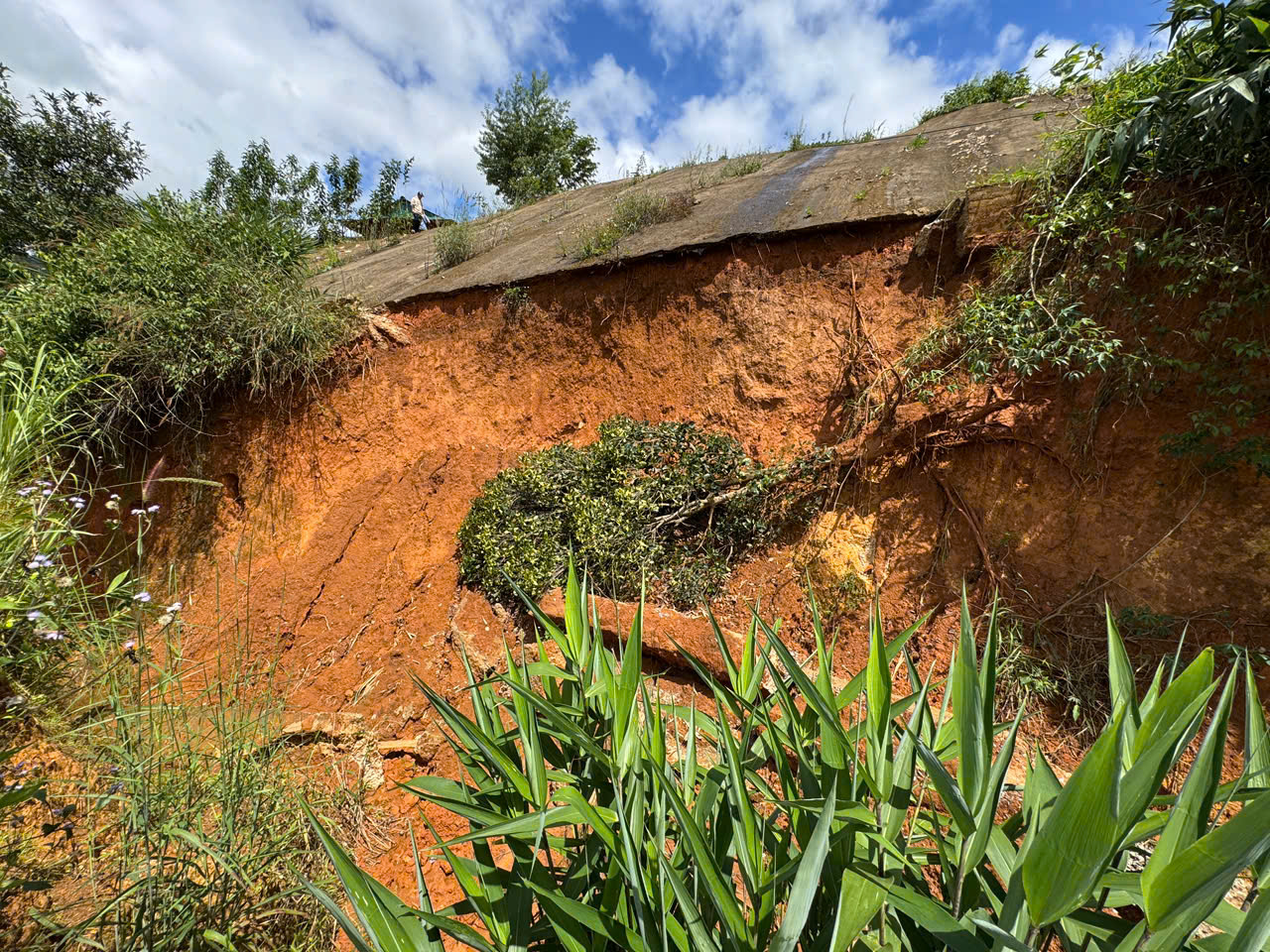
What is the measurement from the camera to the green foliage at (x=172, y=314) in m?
4.97

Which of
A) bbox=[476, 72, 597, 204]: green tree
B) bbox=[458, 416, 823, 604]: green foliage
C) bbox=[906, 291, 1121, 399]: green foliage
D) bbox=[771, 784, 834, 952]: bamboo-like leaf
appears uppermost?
bbox=[476, 72, 597, 204]: green tree

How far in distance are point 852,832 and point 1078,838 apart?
1.33 ft

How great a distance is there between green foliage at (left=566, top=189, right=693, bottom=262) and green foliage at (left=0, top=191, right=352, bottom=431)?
264 centimetres

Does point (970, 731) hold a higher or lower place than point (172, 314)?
lower

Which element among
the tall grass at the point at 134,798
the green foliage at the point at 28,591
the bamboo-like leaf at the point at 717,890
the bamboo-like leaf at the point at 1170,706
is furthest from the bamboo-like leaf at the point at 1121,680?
the green foliage at the point at 28,591

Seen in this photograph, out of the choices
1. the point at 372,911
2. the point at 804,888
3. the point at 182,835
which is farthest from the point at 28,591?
the point at 804,888

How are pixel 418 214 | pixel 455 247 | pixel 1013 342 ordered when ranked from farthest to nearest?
pixel 418 214
pixel 455 247
pixel 1013 342

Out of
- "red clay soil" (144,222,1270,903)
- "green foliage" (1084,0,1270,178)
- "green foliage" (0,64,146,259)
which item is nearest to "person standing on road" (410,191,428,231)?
"green foliage" (0,64,146,259)

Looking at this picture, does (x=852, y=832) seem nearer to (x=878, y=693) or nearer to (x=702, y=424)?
(x=878, y=693)

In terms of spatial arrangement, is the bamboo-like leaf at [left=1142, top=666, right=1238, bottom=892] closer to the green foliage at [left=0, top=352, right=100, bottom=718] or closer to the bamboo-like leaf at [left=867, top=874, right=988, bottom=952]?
the bamboo-like leaf at [left=867, top=874, right=988, bottom=952]

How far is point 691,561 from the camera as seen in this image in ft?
13.1

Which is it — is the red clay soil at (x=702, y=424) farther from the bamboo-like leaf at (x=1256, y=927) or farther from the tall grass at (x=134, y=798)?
the bamboo-like leaf at (x=1256, y=927)

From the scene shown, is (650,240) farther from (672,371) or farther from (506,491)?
(506,491)

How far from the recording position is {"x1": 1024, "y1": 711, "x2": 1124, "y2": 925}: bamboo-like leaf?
1.96 feet
